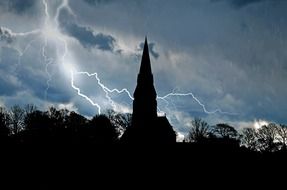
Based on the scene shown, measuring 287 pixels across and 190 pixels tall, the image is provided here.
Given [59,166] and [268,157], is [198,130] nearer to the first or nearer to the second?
[268,157]

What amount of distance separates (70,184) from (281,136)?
47.7 meters

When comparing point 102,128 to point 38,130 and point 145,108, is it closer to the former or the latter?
point 145,108

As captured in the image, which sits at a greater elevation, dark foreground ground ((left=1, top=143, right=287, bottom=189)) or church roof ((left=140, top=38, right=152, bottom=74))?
church roof ((left=140, top=38, right=152, bottom=74))

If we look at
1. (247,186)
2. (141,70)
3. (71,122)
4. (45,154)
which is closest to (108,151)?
(45,154)

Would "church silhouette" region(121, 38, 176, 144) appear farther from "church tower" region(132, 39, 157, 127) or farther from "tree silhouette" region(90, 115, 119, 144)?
"tree silhouette" region(90, 115, 119, 144)

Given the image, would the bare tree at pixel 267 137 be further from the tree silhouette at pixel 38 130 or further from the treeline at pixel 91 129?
the tree silhouette at pixel 38 130

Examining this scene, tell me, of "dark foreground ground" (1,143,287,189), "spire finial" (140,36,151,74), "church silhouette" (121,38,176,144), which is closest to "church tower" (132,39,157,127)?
"church silhouette" (121,38,176,144)

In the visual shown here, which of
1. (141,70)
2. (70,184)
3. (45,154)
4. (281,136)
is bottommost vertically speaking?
(70,184)

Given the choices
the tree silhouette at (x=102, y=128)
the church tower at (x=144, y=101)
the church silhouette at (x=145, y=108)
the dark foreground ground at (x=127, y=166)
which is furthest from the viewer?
the tree silhouette at (x=102, y=128)

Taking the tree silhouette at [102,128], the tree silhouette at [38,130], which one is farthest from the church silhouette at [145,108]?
the tree silhouette at [38,130]

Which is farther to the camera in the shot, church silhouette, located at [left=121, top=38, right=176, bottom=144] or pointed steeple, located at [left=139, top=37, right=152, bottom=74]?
pointed steeple, located at [left=139, top=37, right=152, bottom=74]

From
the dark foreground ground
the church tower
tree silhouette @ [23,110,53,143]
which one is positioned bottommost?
the dark foreground ground

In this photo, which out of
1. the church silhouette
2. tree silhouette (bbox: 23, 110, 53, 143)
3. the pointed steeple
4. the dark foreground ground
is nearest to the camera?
the dark foreground ground

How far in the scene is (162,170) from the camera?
3297 centimetres
